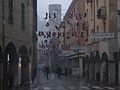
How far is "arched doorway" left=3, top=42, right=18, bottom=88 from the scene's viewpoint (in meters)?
40.8

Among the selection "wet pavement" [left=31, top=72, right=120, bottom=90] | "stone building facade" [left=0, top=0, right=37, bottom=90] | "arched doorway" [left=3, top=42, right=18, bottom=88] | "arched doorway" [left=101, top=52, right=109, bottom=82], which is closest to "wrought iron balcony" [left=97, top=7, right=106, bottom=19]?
"arched doorway" [left=101, top=52, right=109, bottom=82]

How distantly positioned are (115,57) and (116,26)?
381cm

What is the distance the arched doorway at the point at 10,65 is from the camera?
40.8 meters

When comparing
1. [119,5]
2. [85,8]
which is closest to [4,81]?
[119,5]

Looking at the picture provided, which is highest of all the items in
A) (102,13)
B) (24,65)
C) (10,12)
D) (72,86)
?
(102,13)

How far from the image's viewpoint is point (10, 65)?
45.4m

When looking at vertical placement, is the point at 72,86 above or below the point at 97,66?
below

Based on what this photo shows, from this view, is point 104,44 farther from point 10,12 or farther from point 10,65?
point 10,12

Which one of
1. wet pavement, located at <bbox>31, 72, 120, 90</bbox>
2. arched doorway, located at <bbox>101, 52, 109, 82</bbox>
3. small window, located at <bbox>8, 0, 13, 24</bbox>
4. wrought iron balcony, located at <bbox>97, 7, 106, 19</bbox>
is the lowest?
wet pavement, located at <bbox>31, 72, 120, 90</bbox>

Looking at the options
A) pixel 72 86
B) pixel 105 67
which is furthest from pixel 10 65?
pixel 105 67

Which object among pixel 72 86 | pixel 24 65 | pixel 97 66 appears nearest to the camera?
pixel 72 86

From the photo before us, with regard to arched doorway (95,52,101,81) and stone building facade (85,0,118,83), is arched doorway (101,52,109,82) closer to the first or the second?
stone building facade (85,0,118,83)

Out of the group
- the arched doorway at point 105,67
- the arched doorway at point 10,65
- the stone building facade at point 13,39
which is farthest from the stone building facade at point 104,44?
the arched doorway at point 10,65

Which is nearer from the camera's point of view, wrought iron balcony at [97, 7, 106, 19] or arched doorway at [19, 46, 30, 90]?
arched doorway at [19, 46, 30, 90]
